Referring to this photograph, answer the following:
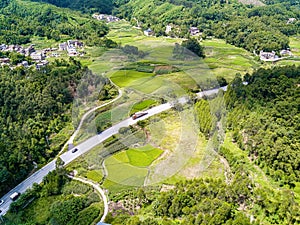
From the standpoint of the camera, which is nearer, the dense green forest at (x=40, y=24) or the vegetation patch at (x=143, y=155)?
the vegetation patch at (x=143, y=155)

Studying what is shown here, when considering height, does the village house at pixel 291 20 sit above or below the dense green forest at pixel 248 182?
above

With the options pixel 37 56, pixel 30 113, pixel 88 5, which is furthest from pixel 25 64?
pixel 88 5

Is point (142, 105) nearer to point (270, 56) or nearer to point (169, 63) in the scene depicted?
point (169, 63)

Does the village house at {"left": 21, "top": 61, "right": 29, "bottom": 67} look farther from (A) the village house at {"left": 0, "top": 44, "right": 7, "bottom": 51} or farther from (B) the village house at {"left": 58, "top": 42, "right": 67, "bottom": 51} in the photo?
(B) the village house at {"left": 58, "top": 42, "right": 67, "bottom": 51}

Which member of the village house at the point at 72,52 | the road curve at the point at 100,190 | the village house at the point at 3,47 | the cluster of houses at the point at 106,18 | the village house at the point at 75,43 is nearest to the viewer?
the road curve at the point at 100,190

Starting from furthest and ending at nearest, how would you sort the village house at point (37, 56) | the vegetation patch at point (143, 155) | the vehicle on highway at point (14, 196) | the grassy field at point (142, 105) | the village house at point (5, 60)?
the village house at point (37, 56) → the village house at point (5, 60) → the grassy field at point (142, 105) → the vegetation patch at point (143, 155) → the vehicle on highway at point (14, 196)

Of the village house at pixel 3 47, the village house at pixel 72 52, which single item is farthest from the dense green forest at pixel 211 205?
the village house at pixel 3 47

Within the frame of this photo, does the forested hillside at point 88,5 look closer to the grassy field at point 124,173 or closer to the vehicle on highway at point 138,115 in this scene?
the vehicle on highway at point 138,115

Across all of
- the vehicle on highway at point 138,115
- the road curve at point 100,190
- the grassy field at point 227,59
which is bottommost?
the road curve at point 100,190

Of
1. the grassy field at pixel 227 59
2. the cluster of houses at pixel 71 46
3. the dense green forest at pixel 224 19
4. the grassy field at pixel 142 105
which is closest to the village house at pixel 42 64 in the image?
the cluster of houses at pixel 71 46
